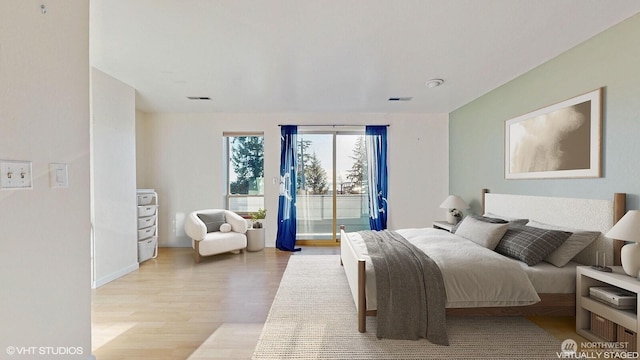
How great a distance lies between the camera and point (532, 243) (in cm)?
240

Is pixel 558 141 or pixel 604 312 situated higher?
pixel 558 141

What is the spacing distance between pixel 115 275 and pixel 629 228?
16.4 ft

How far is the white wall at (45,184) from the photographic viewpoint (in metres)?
1.15

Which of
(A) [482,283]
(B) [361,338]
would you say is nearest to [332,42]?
(A) [482,283]

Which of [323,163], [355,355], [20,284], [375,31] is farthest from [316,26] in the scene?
[323,163]

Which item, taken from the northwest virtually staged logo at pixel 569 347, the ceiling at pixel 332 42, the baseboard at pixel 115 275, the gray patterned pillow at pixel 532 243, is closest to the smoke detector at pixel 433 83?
the ceiling at pixel 332 42

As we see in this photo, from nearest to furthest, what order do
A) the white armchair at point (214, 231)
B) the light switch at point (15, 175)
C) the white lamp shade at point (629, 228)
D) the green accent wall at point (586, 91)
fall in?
the light switch at point (15, 175)
the white lamp shade at point (629, 228)
the green accent wall at point (586, 91)
the white armchair at point (214, 231)

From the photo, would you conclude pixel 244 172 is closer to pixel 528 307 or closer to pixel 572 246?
pixel 528 307

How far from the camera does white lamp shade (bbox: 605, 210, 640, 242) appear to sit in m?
1.76

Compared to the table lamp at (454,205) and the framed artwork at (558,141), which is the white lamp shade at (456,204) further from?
the framed artwork at (558,141)

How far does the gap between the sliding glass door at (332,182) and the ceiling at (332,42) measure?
137 cm

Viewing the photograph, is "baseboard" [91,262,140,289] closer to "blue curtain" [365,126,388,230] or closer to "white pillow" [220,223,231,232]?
"white pillow" [220,223,231,232]

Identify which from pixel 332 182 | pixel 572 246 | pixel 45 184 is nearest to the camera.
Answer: pixel 45 184

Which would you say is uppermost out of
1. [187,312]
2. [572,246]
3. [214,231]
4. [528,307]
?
[572,246]
